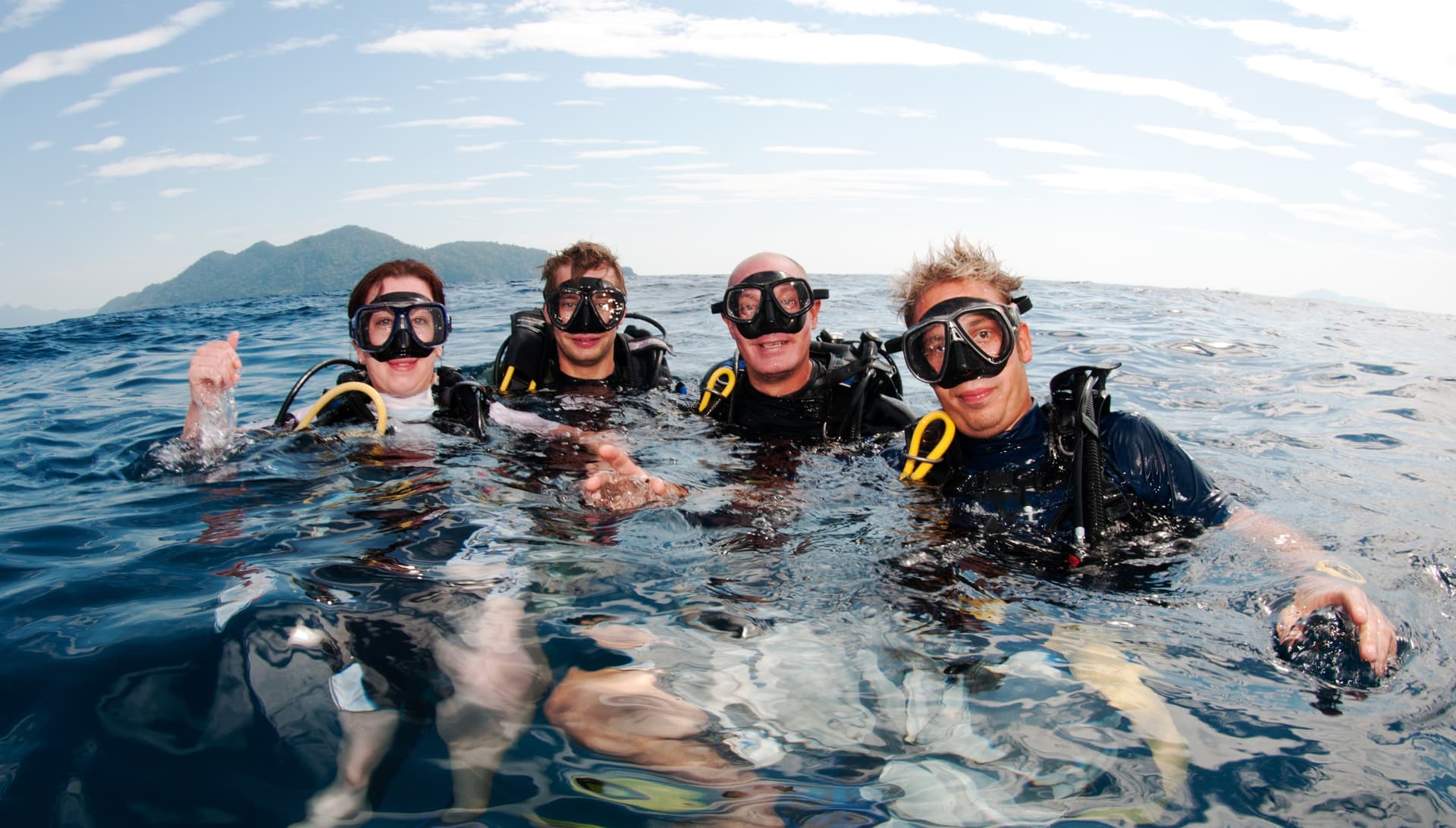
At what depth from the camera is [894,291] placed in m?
3.96

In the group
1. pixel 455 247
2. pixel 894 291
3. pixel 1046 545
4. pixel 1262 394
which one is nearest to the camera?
pixel 1046 545

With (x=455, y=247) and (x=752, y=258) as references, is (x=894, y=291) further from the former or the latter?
(x=455, y=247)

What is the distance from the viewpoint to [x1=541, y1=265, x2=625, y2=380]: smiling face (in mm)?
5629

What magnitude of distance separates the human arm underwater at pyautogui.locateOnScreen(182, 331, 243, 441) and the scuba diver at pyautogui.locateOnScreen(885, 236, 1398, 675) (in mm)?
3027

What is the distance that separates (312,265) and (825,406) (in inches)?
6898

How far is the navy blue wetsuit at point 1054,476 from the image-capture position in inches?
121

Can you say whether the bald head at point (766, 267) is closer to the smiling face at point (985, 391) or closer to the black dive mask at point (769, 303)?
the black dive mask at point (769, 303)

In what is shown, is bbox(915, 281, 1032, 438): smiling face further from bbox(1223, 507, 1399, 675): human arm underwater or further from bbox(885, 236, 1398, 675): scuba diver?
bbox(1223, 507, 1399, 675): human arm underwater

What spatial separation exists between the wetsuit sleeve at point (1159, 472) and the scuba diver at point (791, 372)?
176 cm

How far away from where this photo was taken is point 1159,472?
3109mm

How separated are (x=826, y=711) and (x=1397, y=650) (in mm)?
1834

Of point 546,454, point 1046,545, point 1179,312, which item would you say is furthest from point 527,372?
point 1179,312

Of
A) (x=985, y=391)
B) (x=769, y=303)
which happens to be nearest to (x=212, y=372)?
(x=769, y=303)

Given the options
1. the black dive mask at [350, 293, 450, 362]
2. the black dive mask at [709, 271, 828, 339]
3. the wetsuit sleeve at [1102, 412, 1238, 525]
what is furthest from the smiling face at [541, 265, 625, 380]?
the wetsuit sleeve at [1102, 412, 1238, 525]
